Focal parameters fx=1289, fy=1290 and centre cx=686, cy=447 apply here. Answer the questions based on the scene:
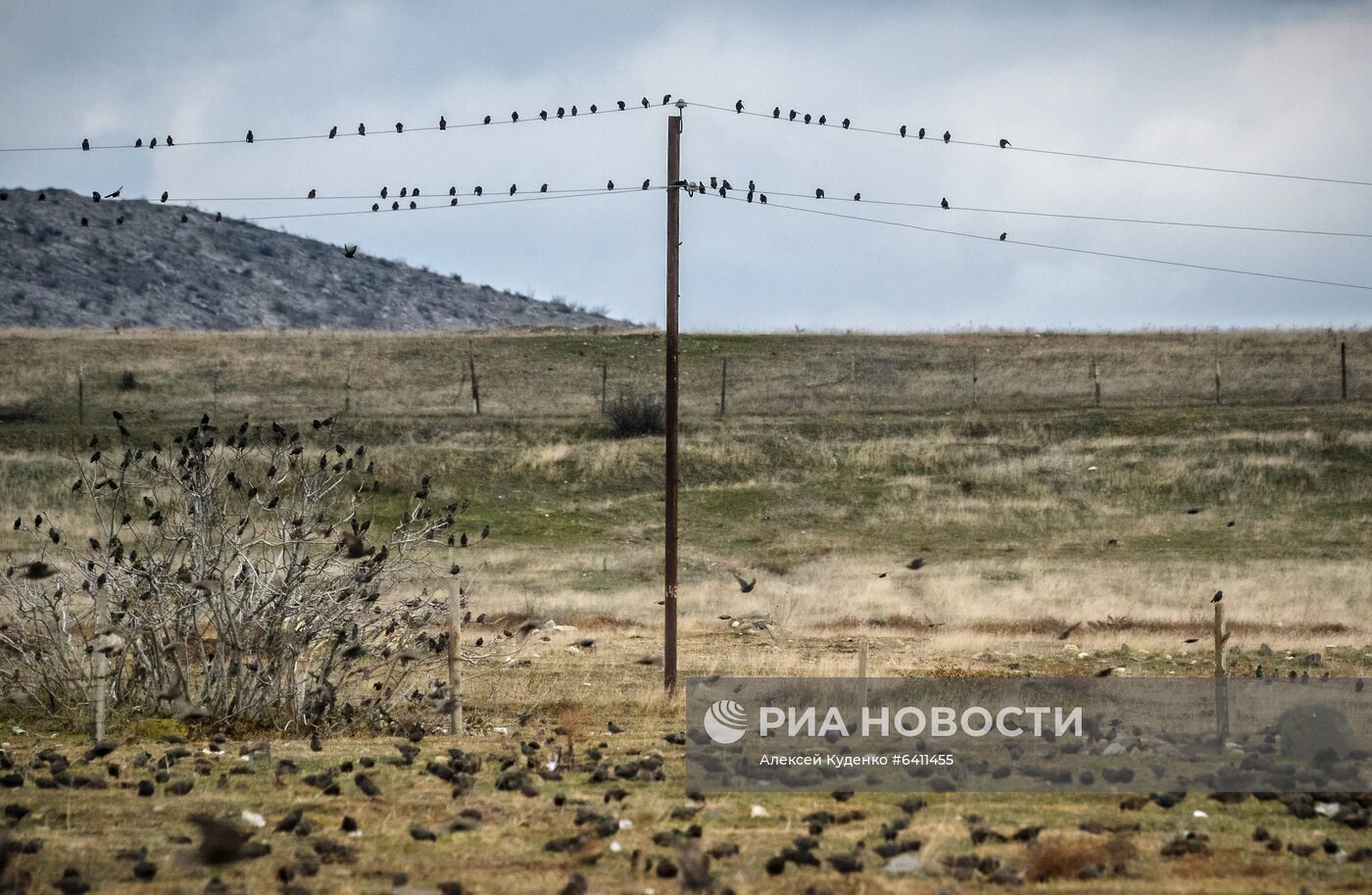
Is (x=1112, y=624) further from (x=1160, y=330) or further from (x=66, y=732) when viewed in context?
(x=1160, y=330)

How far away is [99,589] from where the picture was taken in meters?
12.2

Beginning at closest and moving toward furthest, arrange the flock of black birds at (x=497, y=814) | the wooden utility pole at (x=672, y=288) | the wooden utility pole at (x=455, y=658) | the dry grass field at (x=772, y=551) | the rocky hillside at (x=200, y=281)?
1. the flock of black birds at (x=497, y=814)
2. the dry grass field at (x=772, y=551)
3. the wooden utility pole at (x=455, y=658)
4. the wooden utility pole at (x=672, y=288)
5. the rocky hillside at (x=200, y=281)

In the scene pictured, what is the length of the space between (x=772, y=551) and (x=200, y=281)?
77586 millimetres

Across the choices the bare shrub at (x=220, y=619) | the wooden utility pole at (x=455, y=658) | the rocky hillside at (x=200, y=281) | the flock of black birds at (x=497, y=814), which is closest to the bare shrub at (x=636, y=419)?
the bare shrub at (x=220, y=619)

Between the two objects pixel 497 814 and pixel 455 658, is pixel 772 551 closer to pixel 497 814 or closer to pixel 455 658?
pixel 455 658

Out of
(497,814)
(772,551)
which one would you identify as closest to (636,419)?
(772,551)

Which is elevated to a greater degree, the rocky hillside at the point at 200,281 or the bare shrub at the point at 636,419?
the rocky hillside at the point at 200,281

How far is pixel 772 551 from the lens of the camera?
3275 centimetres

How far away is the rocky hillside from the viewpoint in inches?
3504

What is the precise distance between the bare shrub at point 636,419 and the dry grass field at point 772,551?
905mm

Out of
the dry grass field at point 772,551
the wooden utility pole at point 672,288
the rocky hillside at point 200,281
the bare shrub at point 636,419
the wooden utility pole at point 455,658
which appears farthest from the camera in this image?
the rocky hillside at point 200,281

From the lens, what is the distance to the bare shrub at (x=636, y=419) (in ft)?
142

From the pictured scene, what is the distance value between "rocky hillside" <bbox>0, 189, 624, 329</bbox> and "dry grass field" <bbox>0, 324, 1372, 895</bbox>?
32.0m

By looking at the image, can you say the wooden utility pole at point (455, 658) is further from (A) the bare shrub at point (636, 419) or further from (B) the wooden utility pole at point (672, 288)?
(A) the bare shrub at point (636, 419)
